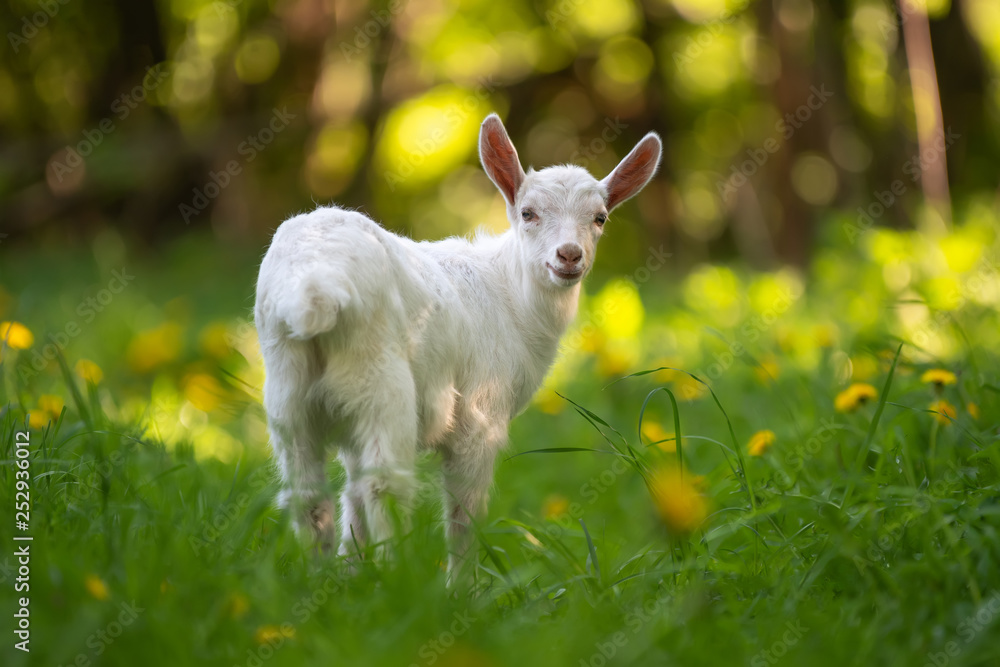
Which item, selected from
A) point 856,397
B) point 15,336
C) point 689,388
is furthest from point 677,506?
point 15,336

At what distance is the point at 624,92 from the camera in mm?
14984

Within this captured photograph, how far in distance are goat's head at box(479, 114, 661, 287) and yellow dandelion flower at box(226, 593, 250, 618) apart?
6.29ft

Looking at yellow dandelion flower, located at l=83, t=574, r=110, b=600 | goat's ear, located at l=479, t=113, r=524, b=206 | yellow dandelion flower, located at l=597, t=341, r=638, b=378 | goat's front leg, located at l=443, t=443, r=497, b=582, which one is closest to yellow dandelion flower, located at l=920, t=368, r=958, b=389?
goat's front leg, located at l=443, t=443, r=497, b=582

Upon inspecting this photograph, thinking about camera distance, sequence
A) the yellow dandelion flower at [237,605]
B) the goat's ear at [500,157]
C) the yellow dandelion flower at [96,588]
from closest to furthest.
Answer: the yellow dandelion flower at [96,588]
the yellow dandelion flower at [237,605]
the goat's ear at [500,157]

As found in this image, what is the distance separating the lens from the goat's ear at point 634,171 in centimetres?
402

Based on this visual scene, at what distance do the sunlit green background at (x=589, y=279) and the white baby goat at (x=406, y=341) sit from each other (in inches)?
11.0

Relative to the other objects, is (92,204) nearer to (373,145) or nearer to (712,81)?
(373,145)

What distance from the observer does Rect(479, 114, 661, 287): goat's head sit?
3.65m

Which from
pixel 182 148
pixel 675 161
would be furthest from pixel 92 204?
pixel 675 161

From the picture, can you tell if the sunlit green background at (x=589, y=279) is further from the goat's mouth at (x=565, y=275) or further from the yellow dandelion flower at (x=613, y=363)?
the goat's mouth at (x=565, y=275)

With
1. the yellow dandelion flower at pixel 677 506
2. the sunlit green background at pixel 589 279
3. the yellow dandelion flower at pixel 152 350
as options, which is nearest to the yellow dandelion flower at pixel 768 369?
the sunlit green background at pixel 589 279

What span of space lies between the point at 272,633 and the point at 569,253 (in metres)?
2.00

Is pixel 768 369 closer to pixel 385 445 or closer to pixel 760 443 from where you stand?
pixel 760 443

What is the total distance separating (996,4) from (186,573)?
48.0 ft
